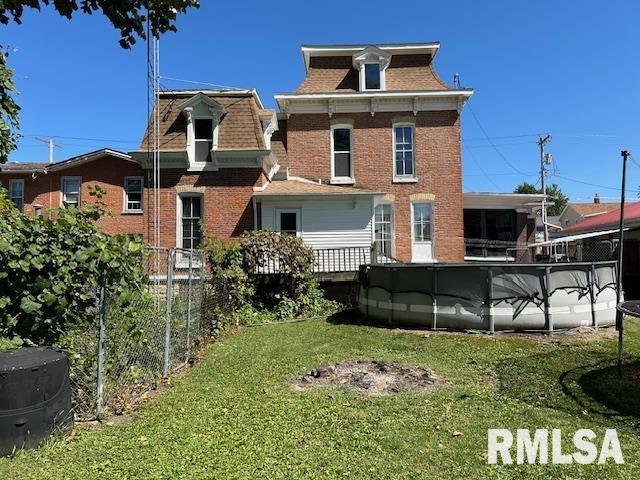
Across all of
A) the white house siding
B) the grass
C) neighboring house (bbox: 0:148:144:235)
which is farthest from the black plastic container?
neighboring house (bbox: 0:148:144:235)

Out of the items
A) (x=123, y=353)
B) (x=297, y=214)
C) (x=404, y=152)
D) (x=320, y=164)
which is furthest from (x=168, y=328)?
(x=404, y=152)

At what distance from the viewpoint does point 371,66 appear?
818 inches

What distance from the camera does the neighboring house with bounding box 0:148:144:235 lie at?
19672mm

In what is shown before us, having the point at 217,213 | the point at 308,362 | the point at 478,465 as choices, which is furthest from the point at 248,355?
the point at 217,213

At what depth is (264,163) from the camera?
17.8 meters

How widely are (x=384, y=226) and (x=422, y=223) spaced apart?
1698 millimetres

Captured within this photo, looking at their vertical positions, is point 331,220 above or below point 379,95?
below

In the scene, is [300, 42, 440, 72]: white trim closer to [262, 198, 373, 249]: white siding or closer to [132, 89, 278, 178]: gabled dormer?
[132, 89, 278, 178]: gabled dormer

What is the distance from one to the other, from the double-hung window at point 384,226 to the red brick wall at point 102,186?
9.99 meters

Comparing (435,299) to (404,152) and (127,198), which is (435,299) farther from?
(127,198)

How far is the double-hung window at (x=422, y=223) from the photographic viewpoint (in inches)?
796

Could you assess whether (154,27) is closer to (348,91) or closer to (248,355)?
(248,355)

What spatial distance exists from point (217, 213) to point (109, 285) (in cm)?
1256

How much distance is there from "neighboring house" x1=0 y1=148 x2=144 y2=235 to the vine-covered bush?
14.7m
